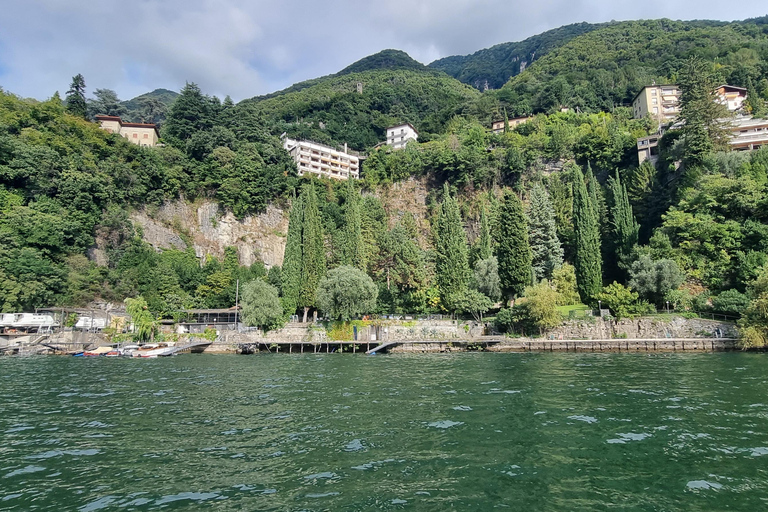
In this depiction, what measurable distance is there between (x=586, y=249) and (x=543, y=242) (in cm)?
711

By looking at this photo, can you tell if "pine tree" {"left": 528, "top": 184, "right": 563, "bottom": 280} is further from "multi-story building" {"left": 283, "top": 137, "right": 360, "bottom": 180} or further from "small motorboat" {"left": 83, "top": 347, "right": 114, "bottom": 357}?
"small motorboat" {"left": 83, "top": 347, "right": 114, "bottom": 357}

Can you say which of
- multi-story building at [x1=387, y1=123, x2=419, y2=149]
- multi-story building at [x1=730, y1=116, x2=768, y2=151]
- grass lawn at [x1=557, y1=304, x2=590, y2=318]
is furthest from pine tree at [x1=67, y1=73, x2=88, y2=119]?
multi-story building at [x1=730, y1=116, x2=768, y2=151]

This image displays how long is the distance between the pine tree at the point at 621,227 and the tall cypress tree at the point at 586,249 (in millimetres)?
3509

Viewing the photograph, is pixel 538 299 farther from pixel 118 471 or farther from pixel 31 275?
pixel 31 275

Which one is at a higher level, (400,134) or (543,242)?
(400,134)

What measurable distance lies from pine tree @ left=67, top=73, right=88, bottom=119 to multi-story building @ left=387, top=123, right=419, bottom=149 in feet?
179

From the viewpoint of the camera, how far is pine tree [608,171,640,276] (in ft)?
160

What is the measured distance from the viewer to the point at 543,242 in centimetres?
5253

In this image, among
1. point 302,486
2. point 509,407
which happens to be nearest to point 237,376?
point 509,407

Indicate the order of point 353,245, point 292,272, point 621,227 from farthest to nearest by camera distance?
point 353,245 < point 621,227 < point 292,272

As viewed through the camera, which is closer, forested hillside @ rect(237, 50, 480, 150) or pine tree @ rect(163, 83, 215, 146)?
pine tree @ rect(163, 83, 215, 146)

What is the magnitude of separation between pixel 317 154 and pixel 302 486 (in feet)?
283

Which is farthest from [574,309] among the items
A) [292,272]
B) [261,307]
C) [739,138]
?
[739,138]

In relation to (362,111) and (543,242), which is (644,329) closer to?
(543,242)
